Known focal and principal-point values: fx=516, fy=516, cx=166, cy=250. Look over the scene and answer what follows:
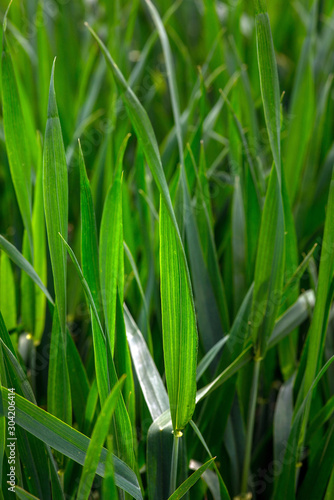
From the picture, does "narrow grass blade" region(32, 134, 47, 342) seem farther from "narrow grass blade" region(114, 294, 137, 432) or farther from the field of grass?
"narrow grass blade" region(114, 294, 137, 432)

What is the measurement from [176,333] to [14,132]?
24 centimetres

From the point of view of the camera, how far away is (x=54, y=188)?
1.26ft

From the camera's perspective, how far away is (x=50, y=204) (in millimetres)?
383

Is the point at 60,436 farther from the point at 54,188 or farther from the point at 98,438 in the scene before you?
the point at 54,188

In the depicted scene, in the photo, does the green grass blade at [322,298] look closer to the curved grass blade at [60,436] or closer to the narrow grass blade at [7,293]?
the curved grass blade at [60,436]

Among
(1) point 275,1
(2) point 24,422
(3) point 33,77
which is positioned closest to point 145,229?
(2) point 24,422

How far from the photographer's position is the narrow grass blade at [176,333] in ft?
1.17

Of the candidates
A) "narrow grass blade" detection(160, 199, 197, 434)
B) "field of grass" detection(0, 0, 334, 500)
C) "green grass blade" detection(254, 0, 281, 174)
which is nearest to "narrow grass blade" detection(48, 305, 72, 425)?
"field of grass" detection(0, 0, 334, 500)

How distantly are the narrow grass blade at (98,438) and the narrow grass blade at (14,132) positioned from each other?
22cm

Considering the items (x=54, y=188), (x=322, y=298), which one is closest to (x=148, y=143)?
(x=54, y=188)

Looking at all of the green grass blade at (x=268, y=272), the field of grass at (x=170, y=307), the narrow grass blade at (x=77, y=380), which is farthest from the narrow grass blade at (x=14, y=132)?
the green grass blade at (x=268, y=272)

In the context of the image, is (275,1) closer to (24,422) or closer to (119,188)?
(119,188)

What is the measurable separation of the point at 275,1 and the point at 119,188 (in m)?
0.81

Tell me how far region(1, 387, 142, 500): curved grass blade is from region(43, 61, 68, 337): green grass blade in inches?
3.3
